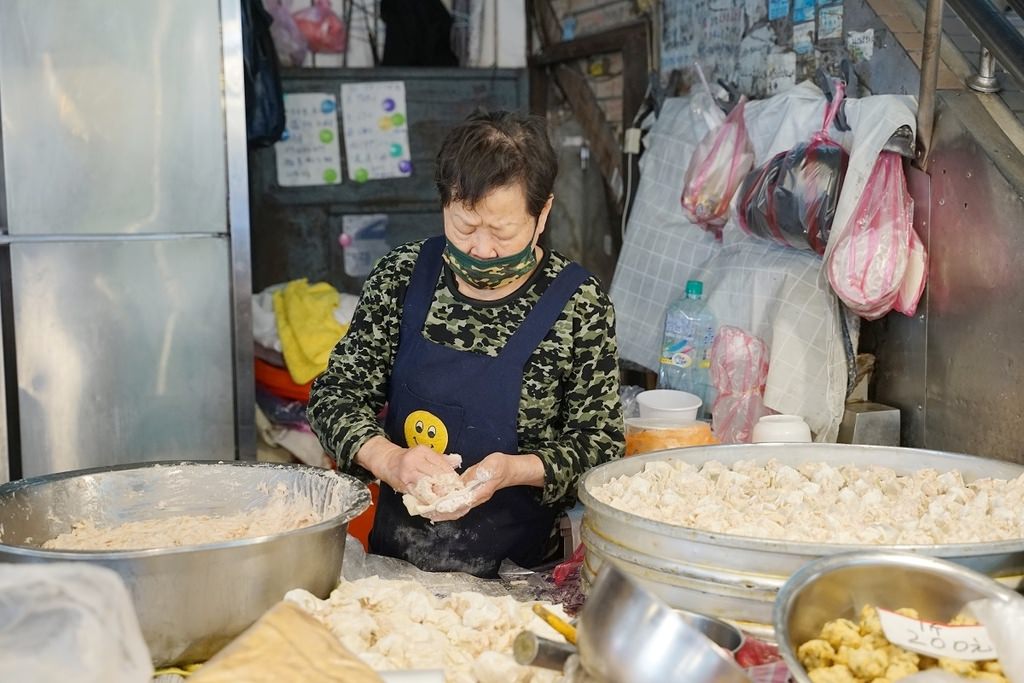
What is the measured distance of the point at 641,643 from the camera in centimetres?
134

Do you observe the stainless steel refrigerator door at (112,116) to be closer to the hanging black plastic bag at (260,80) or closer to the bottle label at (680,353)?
the hanging black plastic bag at (260,80)

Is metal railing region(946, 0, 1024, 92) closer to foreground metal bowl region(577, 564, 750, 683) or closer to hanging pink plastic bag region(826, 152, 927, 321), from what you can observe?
hanging pink plastic bag region(826, 152, 927, 321)

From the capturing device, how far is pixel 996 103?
3.06m

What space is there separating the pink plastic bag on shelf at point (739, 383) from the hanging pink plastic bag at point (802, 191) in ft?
1.20

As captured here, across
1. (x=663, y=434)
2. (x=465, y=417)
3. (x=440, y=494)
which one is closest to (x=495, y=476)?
(x=440, y=494)

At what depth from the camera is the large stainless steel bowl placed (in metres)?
1.66

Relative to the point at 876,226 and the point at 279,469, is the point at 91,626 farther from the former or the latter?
the point at 876,226

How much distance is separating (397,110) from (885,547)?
17.6 feet

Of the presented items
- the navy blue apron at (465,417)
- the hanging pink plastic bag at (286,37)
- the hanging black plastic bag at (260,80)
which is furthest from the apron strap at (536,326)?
the hanging pink plastic bag at (286,37)

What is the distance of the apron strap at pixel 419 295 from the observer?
103 inches

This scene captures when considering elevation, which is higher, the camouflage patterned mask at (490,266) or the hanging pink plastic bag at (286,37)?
the hanging pink plastic bag at (286,37)

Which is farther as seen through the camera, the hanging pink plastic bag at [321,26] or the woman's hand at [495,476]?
the hanging pink plastic bag at [321,26]

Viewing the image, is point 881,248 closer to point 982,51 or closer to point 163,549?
point 982,51

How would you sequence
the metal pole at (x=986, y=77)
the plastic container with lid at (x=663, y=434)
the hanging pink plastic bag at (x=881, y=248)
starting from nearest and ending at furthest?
the metal pole at (x=986, y=77)
the hanging pink plastic bag at (x=881, y=248)
the plastic container with lid at (x=663, y=434)
